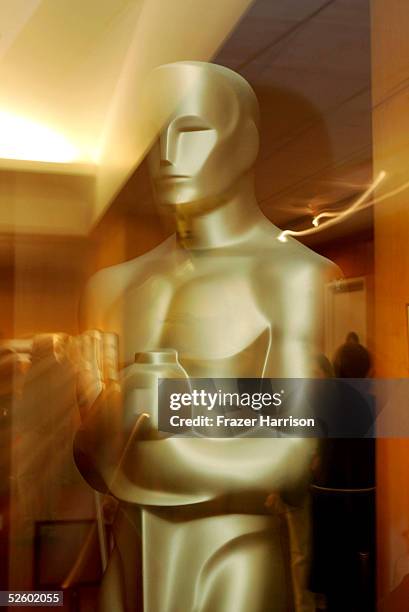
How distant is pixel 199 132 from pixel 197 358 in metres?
0.37

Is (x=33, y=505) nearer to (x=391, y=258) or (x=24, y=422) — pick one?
(x=24, y=422)

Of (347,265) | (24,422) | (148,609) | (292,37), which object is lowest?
(148,609)

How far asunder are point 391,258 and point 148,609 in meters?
0.71

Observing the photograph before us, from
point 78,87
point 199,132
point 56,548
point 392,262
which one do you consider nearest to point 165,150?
point 199,132

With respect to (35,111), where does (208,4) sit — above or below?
above

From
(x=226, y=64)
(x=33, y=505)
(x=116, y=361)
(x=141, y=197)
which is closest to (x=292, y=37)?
(x=226, y=64)

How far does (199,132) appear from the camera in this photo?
1.46 m

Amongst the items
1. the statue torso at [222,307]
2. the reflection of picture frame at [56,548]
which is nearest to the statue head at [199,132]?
the statue torso at [222,307]

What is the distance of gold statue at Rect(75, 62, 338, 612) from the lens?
144 centimetres

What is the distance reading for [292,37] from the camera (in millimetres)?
1539

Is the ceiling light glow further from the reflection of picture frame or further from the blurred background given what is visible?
the reflection of picture frame

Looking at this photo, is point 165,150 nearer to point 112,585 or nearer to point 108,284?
point 108,284

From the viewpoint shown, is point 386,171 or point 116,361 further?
point 386,171

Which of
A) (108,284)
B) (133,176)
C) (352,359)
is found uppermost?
(133,176)
